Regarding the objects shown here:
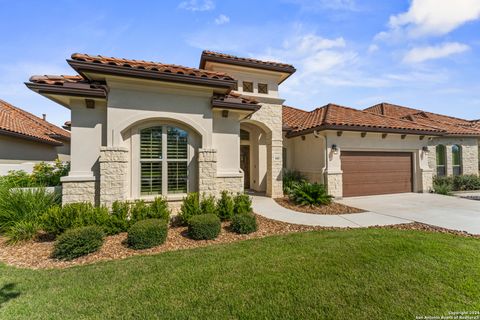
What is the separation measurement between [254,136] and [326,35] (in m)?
6.38

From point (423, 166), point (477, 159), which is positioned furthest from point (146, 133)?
point (477, 159)

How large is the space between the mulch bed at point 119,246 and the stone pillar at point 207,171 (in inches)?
49.9

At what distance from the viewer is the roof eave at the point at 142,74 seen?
19.4 ft

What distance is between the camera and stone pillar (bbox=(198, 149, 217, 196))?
283 inches

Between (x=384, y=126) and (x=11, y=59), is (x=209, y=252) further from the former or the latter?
(x=384, y=126)

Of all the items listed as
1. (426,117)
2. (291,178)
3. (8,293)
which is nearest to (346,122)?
(291,178)

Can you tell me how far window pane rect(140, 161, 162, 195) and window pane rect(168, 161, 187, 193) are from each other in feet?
1.04

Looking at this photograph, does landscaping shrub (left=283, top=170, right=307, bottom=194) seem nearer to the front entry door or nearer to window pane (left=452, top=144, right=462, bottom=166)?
the front entry door

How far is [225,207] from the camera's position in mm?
7121

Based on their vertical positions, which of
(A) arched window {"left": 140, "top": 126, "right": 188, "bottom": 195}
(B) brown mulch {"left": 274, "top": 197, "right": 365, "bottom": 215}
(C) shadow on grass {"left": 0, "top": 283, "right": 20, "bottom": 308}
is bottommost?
(C) shadow on grass {"left": 0, "top": 283, "right": 20, "bottom": 308}

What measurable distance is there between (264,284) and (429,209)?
9289mm

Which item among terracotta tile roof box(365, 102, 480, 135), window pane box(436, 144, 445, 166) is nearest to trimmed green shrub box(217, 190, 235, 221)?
window pane box(436, 144, 445, 166)

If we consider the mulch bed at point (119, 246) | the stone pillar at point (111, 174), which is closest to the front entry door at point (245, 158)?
the mulch bed at point (119, 246)

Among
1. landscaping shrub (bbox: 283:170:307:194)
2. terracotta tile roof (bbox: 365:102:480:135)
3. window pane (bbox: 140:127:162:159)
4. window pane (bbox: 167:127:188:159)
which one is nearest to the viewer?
window pane (bbox: 140:127:162:159)
